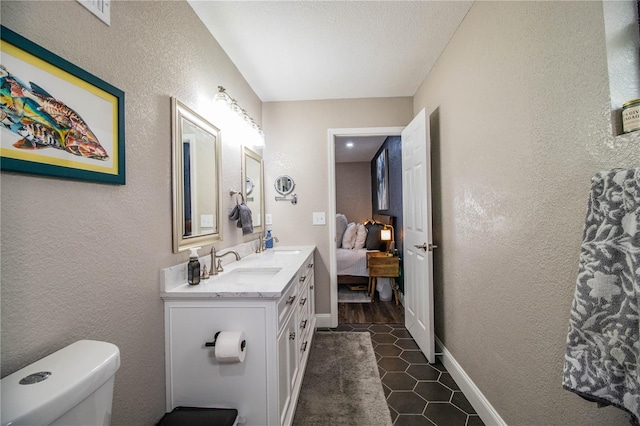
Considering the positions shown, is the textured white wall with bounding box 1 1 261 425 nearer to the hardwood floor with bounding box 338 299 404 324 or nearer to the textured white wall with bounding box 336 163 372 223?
the hardwood floor with bounding box 338 299 404 324

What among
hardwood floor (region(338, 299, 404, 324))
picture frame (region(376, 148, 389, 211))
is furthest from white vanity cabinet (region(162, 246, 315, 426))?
picture frame (region(376, 148, 389, 211))

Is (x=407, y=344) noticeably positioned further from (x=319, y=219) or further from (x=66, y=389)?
(x=66, y=389)

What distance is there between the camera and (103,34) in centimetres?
98

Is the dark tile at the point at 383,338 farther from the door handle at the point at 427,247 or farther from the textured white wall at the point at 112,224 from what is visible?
the textured white wall at the point at 112,224

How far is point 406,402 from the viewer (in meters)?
1.76

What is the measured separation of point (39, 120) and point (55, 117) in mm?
52

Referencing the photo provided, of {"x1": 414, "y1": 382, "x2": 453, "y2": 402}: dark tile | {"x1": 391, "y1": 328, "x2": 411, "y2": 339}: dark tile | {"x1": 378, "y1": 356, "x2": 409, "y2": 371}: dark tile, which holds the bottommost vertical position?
{"x1": 414, "y1": 382, "x2": 453, "y2": 402}: dark tile

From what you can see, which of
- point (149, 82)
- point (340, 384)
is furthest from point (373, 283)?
point (149, 82)

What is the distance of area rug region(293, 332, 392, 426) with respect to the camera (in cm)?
162

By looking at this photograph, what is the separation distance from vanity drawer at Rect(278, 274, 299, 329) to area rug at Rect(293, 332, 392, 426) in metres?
0.67

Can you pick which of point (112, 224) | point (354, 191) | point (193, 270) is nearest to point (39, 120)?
point (112, 224)

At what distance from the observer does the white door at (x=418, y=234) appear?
2.16m

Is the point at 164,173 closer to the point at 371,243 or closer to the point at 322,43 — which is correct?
the point at 322,43

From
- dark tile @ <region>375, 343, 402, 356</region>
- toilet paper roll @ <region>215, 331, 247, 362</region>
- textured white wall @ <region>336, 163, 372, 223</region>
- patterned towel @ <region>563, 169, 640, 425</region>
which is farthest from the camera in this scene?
textured white wall @ <region>336, 163, 372, 223</region>
